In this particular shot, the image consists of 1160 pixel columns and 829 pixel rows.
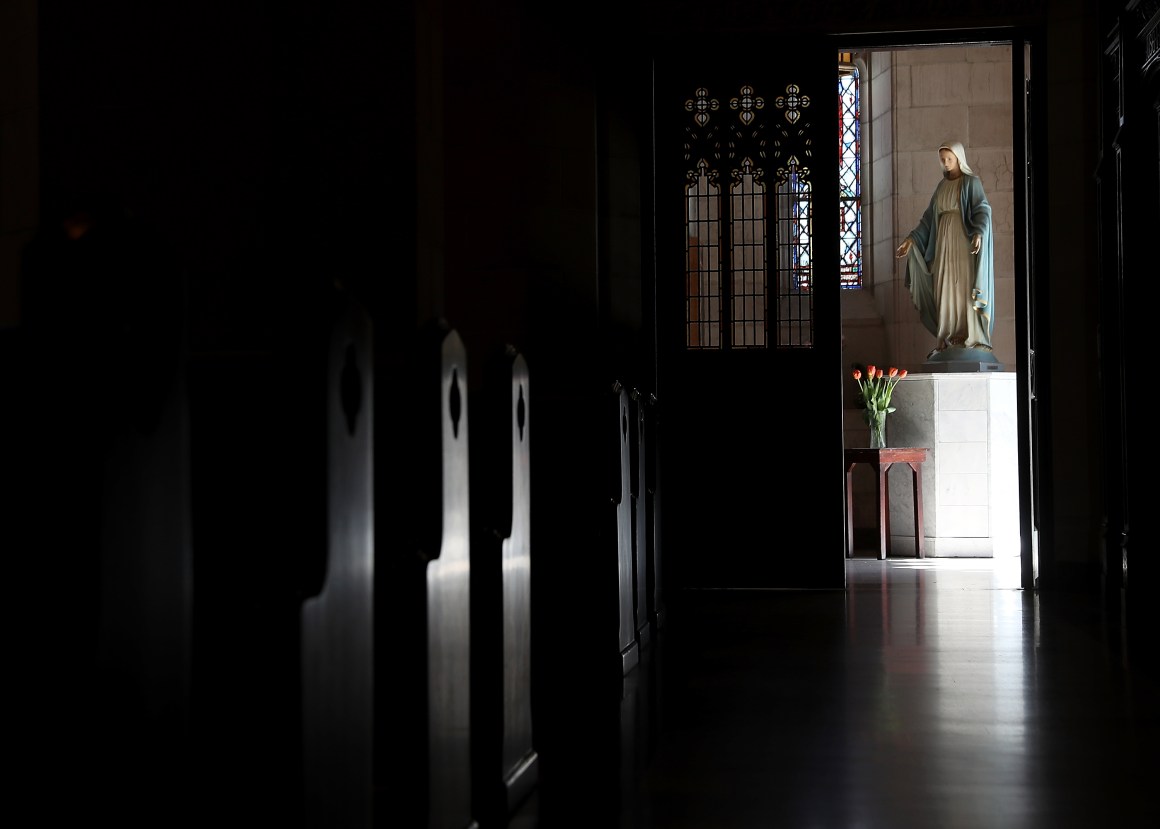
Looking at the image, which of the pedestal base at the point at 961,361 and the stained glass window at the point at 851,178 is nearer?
the pedestal base at the point at 961,361

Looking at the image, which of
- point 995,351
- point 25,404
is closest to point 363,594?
point 25,404

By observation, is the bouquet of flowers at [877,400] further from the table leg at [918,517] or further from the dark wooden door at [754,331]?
the dark wooden door at [754,331]

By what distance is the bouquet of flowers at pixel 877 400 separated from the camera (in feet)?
29.3

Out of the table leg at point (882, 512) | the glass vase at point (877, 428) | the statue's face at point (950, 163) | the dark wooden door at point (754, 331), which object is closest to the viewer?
the dark wooden door at point (754, 331)

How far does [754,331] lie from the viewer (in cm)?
694

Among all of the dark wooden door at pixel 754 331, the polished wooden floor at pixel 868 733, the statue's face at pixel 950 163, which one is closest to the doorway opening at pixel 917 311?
the statue's face at pixel 950 163

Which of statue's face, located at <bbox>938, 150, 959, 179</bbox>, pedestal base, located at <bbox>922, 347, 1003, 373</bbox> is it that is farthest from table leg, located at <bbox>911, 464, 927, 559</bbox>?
statue's face, located at <bbox>938, 150, 959, 179</bbox>

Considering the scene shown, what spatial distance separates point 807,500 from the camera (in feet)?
22.4

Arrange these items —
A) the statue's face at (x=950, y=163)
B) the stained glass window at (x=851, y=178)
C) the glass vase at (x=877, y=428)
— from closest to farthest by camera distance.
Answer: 1. the glass vase at (x=877, y=428)
2. the statue's face at (x=950, y=163)
3. the stained glass window at (x=851, y=178)

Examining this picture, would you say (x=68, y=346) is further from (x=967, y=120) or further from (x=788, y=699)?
(x=967, y=120)

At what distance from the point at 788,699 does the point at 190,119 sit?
282cm

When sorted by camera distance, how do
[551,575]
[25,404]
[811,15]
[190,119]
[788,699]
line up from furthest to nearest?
[811,15] < [190,119] < [551,575] < [788,699] < [25,404]

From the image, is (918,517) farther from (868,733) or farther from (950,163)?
(868,733)

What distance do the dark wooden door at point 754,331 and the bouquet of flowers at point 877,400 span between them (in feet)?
7.33
